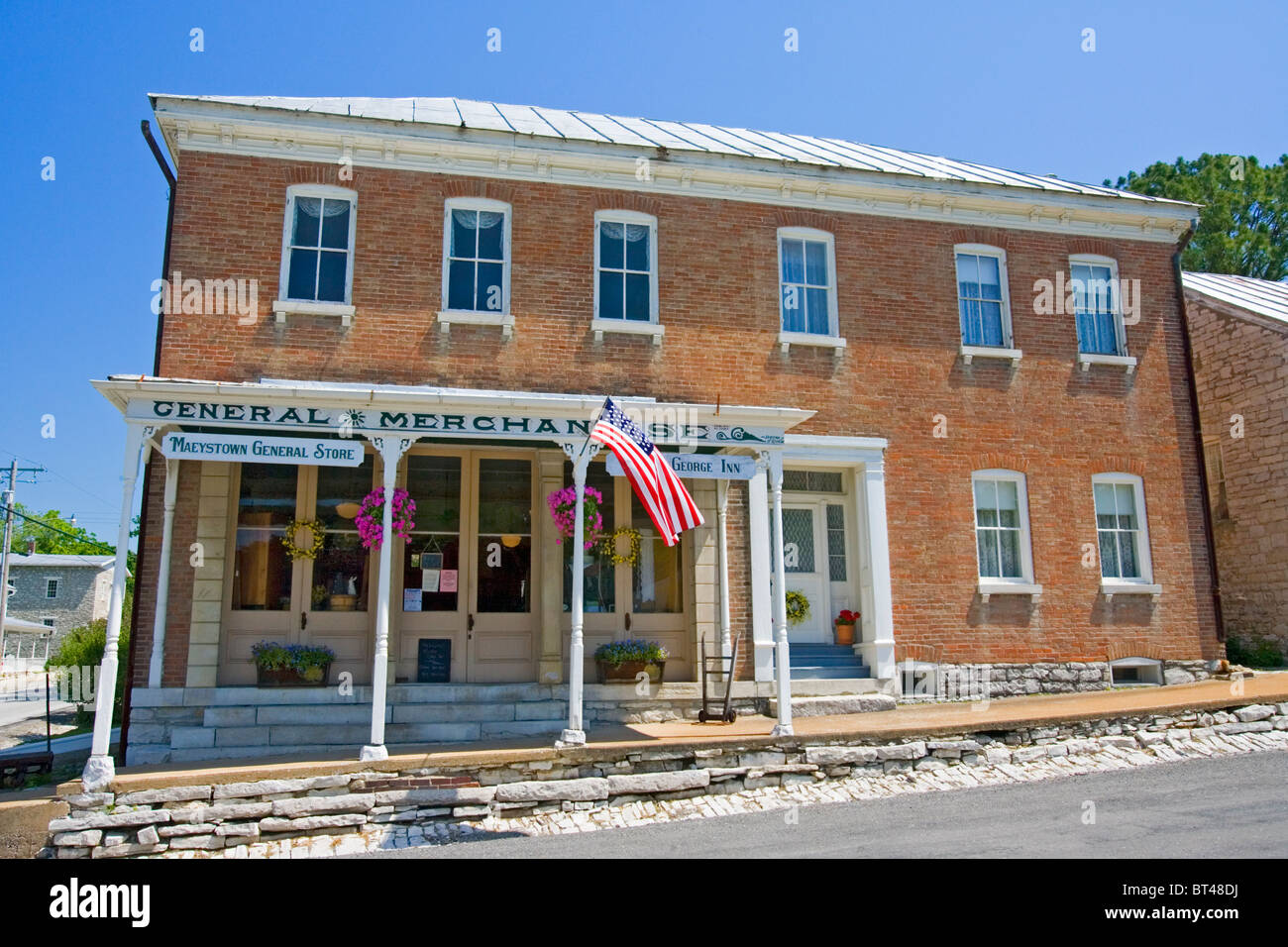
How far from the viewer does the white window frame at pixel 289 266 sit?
1117 centimetres

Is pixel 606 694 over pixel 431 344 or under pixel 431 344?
under

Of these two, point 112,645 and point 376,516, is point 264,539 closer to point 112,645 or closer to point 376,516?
point 376,516

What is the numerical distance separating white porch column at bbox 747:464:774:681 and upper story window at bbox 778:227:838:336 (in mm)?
2391

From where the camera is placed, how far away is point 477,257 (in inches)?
467

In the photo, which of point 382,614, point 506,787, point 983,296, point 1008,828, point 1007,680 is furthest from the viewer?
point 983,296

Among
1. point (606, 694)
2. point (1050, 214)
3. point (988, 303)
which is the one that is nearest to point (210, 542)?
point (606, 694)

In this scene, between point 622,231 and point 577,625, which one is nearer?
point 577,625

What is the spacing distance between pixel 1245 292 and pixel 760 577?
12.2 m

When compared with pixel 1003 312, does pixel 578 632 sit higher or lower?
lower

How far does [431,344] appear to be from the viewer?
11.5 m

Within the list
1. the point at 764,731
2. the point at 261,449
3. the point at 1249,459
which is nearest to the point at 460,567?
the point at 261,449
